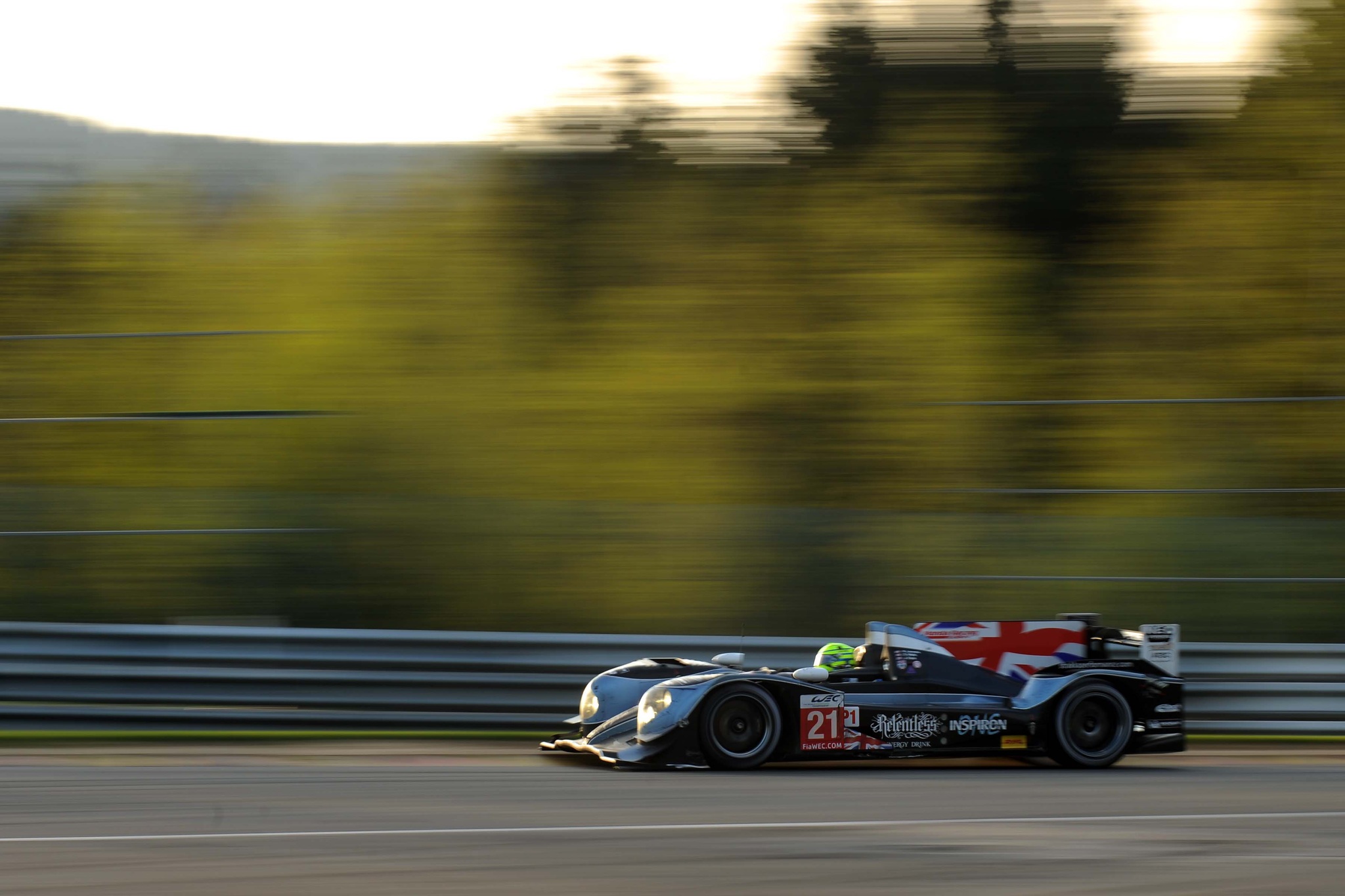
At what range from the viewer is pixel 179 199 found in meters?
13.3

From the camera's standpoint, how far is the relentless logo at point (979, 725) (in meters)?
8.40

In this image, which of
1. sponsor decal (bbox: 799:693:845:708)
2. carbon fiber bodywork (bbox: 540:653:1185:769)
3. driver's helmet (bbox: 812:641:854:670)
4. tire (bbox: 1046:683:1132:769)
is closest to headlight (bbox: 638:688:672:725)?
carbon fiber bodywork (bbox: 540:653:1185:769)

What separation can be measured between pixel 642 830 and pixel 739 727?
237 centimetres

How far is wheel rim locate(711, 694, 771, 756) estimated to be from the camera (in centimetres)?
807

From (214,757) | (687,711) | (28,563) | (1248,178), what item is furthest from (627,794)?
(1248,178)

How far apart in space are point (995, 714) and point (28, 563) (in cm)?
712

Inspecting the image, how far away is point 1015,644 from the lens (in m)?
9.06

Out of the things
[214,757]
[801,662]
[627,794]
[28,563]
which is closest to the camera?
[627,794]

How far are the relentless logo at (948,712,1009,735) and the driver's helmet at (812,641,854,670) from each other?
827mm

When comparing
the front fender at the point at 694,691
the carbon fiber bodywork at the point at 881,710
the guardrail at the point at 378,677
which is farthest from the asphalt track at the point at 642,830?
the guardrail at the point at 378,677

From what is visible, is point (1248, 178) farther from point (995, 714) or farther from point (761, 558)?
point (995, 714)

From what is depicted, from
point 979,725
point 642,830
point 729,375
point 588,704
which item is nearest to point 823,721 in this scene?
point 979,725

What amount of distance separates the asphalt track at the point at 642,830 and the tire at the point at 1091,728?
0.29 m

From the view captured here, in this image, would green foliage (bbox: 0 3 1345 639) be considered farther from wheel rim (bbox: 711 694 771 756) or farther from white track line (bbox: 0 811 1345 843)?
white track line (bbox: 0 811 1345 843)
